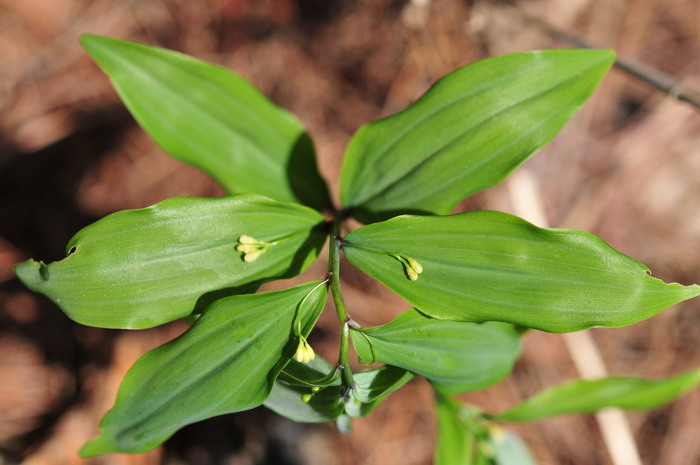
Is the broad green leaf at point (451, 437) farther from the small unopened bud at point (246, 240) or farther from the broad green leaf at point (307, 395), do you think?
the small unopened bud at point (246, 240)

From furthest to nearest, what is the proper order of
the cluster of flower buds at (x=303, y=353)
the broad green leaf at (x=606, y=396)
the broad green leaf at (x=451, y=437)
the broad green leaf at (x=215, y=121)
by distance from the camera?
the broad green leaf at (x=451, y=437)
the broad green leaf at (x=606, y=396)
the broad green leaf at (x=215, y=121)
the cluster of flower buds at (x=303, y=353)

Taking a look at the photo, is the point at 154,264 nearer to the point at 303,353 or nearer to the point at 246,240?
the point at 246,240

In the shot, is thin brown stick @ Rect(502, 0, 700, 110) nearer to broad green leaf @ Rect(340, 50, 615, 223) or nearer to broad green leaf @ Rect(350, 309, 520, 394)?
broad green leaf @ Rect(340, 50, 615, 223)

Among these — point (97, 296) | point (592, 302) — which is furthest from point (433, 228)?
point (97, 296)

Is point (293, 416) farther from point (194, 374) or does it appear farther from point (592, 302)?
point (592, 302)

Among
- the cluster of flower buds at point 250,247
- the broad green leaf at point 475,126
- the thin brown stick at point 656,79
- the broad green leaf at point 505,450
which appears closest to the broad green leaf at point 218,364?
the cluster of flower buds at point 250,247

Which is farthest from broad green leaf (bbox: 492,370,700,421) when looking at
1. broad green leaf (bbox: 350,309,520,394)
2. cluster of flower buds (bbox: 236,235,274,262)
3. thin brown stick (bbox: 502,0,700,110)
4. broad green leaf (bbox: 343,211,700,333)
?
cluster of flower buds (bbox: 236,235,274,262)

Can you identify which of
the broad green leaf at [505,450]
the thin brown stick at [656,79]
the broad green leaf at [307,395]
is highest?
the thin brown stick at [656,79]

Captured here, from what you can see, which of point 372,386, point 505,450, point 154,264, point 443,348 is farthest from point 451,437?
point 154,264
